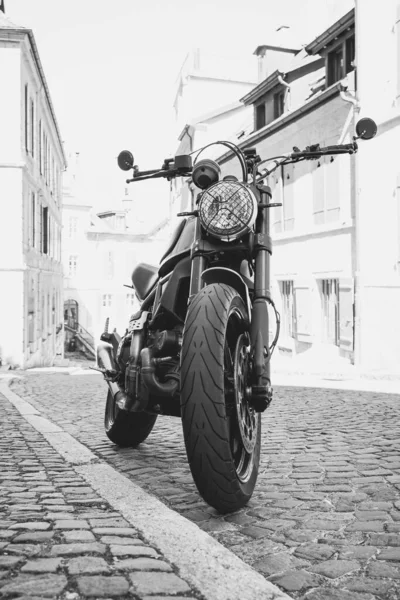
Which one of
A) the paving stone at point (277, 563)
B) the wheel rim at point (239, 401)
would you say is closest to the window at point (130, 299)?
the wheel rim at point (239, 401)

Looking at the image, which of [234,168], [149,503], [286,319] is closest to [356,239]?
[286,319]

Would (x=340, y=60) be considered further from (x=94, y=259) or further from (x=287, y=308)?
(x=94, y=259)

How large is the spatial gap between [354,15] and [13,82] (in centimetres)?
896

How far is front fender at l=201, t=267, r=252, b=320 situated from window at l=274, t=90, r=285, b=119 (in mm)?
18685

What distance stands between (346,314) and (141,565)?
49.4 feet

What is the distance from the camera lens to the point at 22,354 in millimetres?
20438

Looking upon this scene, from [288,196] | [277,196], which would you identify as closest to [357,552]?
[288,196]

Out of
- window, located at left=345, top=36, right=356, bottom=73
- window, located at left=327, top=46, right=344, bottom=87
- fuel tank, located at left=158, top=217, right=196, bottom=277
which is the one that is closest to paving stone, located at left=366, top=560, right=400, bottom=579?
fuel tank, located at left=158, top=217, right=196, bottom=277

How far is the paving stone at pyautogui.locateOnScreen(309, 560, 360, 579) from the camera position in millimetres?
2605

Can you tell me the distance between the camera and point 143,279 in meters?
4.87

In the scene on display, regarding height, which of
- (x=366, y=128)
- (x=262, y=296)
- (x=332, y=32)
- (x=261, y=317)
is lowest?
(x=261, y=317)

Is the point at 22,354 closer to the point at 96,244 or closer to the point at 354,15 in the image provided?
the point at 354,15

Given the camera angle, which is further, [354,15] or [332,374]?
[354,15]

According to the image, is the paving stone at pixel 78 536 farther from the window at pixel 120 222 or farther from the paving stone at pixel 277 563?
the window at pixel 120 222
